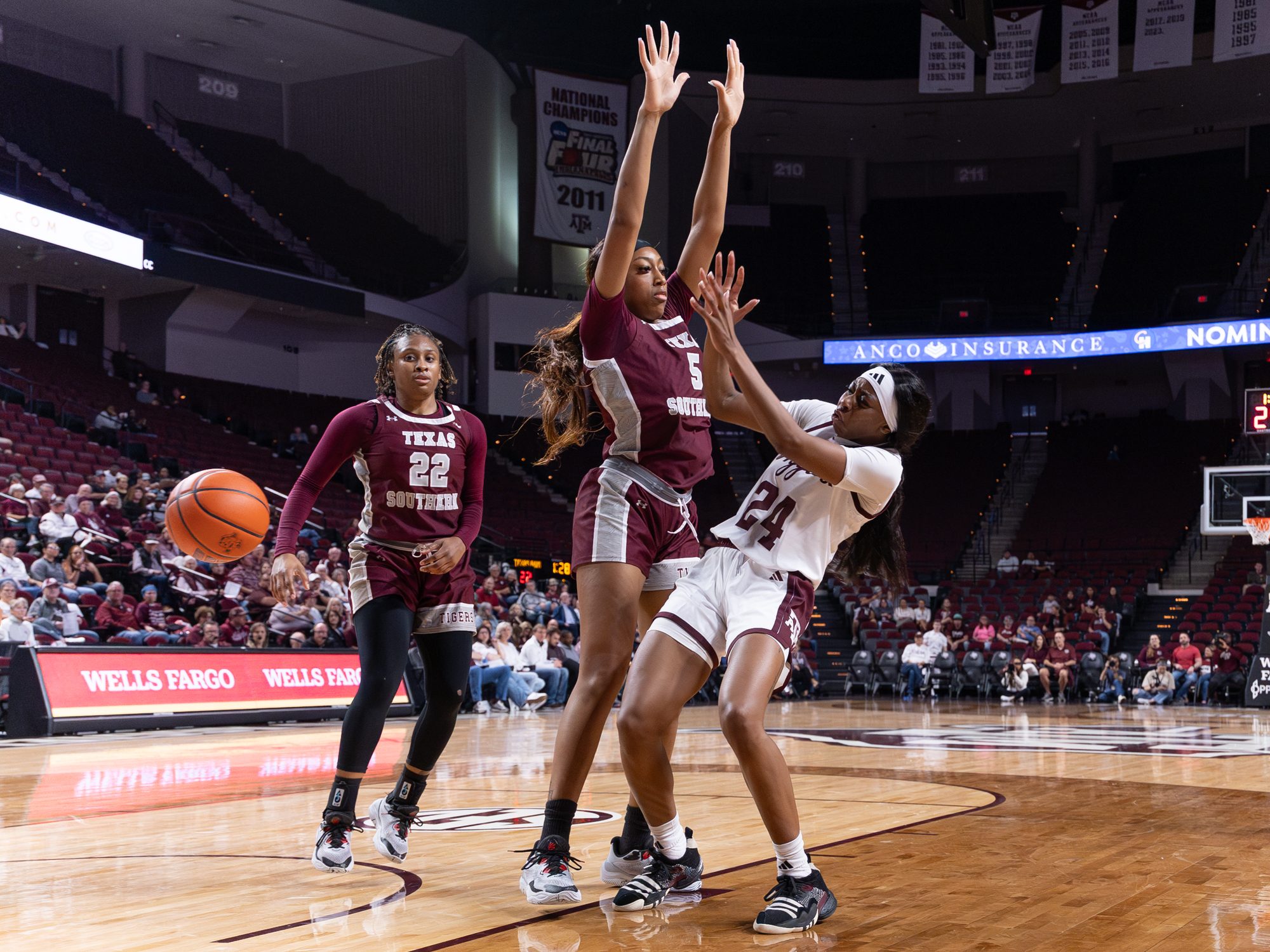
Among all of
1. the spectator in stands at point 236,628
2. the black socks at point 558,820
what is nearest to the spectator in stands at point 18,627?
the spectator in stands at point 236,628

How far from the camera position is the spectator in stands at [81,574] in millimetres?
12297

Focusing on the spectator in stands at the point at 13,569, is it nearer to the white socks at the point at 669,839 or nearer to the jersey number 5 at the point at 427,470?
the jersey number 5 at the point at 427,470

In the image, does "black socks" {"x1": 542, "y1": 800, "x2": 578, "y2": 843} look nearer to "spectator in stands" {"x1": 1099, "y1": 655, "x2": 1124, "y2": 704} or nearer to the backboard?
"spectator in stands" {"x1": 1099, "y1": 655, "x2": 1124, "y2": 704}

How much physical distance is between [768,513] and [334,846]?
1712 millimetres

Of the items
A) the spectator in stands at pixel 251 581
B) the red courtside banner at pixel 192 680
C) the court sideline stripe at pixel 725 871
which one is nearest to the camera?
the court sideline stripe at pixel 725 871

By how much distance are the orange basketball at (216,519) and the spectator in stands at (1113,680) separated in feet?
48.0

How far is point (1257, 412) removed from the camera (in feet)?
57.1

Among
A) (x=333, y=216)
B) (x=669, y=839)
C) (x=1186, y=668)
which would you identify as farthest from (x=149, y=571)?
(x=333, y=216)

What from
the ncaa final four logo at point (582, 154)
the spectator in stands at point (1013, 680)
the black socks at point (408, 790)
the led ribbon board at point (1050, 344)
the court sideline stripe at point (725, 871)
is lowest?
the spectator in stands at point (1013, 680)

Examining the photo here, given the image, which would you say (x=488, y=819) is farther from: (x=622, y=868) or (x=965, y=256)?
(x=965, y=256)

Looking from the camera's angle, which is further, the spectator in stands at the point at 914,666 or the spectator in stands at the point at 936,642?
the spectator in stands at the point at 936,642

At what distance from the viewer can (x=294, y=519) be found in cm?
424

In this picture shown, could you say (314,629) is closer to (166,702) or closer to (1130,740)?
(166,702)

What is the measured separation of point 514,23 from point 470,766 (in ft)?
77.6
